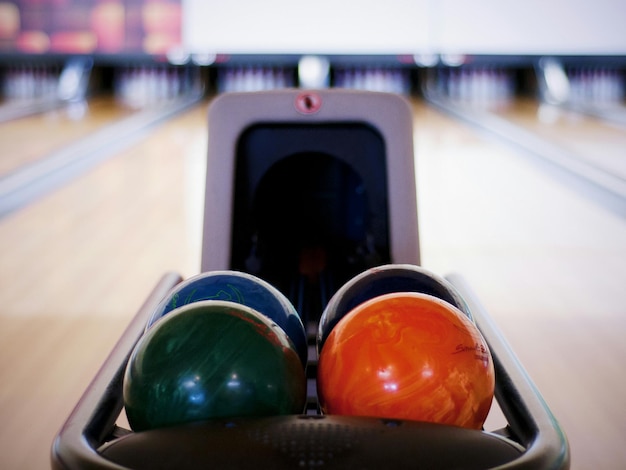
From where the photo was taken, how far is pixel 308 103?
4.46 ft

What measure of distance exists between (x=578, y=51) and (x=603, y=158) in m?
2.42

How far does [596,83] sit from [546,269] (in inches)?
177

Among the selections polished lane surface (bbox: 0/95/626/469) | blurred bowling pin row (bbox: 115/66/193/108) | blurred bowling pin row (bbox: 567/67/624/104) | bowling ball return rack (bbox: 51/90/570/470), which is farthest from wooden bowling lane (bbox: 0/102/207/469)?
blurred bowling pin row (bbox: 567/67/624/104)

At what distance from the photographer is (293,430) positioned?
2.10 ft

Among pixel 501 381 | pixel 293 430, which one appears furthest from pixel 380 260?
pixel 293 430

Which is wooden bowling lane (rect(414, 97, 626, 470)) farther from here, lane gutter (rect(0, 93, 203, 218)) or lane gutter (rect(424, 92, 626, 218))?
lane gutter (rect(0, 93, 203, 218))

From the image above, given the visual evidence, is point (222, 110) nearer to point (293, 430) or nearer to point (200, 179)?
point (293, 430)

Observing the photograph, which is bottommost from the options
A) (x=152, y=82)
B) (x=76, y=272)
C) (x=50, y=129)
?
(x=76, y=272)

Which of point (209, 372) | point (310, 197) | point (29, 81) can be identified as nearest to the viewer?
point (209, 372)

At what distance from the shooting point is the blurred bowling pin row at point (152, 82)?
595 centimetres

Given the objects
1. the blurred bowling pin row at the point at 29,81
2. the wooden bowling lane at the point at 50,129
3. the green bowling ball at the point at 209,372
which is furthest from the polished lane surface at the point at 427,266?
the blurred bowling pin row at the point at 29,81

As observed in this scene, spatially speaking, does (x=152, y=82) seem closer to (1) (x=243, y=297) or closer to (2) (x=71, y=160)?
(2) (x=71, y=160)

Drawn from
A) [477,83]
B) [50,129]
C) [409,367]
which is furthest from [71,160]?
[477,83]

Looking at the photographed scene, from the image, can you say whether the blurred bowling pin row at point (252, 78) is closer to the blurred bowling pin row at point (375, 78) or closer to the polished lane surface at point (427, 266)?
the blurred bowling pin row at point (375, 78)
